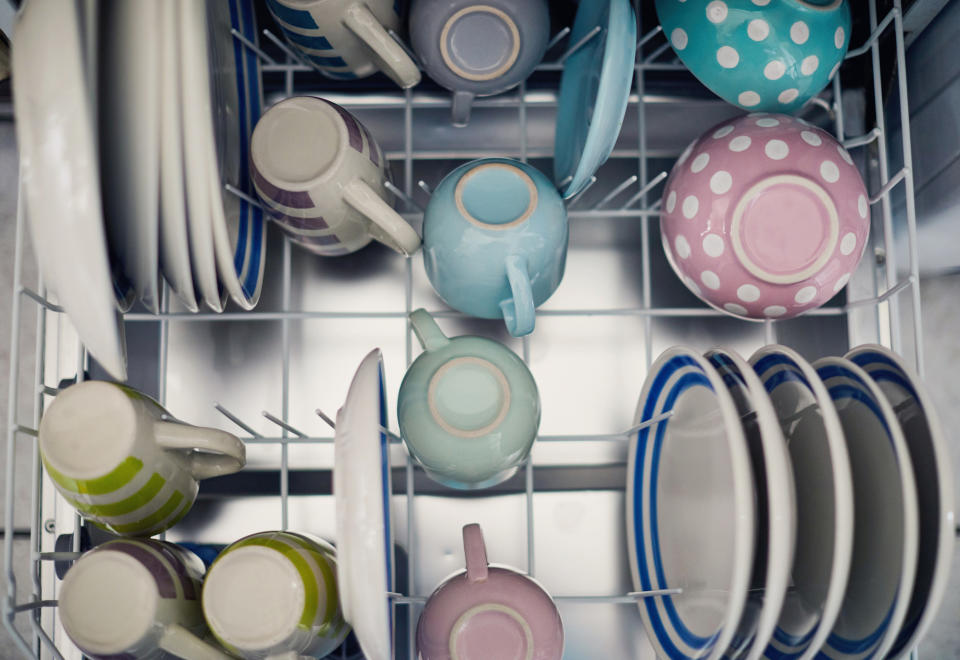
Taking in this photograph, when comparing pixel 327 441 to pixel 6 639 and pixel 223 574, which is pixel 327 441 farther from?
pixel 6 639

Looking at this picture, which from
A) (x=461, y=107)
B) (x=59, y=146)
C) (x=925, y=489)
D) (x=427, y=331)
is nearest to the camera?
(x=59, y=146)

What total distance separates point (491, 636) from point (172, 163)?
1.24 ft

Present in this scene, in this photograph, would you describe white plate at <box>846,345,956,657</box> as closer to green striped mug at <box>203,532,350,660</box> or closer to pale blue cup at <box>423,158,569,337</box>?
pale blue cup at <box>423,158,569,337</box>

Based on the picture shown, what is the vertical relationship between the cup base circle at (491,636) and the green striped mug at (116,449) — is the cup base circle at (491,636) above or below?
below

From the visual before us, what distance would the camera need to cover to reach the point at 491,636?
0.54 m

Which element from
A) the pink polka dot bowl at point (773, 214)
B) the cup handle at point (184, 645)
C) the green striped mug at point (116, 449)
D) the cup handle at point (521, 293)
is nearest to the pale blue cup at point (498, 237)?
the cup handle at point (521, 293)

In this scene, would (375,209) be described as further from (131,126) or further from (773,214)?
(773,214)

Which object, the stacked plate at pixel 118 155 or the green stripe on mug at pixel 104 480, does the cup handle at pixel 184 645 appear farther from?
the stacked plate at pixel 118 155

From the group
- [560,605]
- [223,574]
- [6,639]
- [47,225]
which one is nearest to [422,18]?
[47,225]

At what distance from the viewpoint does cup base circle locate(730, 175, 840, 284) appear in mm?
579

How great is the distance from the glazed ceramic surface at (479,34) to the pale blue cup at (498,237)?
0.07 m

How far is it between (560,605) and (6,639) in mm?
576

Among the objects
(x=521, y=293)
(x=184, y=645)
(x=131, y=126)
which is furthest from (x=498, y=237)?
(x=184, y=645)

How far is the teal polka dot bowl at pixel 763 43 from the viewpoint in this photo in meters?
0.58
